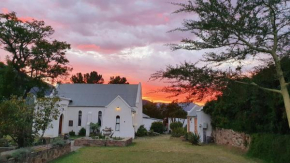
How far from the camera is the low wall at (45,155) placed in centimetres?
1050

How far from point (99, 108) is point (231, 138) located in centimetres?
2090

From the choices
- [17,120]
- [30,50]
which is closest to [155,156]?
[17,120]

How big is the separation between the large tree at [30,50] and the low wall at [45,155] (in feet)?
32.5

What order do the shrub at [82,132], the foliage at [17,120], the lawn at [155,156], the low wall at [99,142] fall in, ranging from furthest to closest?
the shrub at [82,132] < the low wall at [99,142] < the lawn at [155,156] < the foliage at [17,120]

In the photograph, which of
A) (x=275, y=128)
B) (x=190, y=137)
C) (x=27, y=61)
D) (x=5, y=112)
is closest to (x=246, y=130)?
(x=275, y=128)

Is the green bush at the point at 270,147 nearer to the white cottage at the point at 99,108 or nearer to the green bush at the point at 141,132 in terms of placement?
the white cottage at the point at 99,108

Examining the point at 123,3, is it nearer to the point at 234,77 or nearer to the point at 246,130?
the point at 234,77

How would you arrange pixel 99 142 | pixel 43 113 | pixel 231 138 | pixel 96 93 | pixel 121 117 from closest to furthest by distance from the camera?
1. pixel 43 113
2. pixel 231 138
3. pixel 99 142
4. pixel 121 117
5. pixel 96 93

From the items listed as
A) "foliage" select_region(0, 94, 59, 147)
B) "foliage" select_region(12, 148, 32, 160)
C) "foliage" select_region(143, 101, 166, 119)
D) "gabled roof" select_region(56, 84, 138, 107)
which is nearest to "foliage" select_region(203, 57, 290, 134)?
"foliage" select_region(12, 148, 32, 160)

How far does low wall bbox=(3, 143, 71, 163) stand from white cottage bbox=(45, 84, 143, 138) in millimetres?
15705

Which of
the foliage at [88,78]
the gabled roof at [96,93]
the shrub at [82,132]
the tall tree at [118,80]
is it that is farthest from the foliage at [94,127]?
the foliage at [88,78]

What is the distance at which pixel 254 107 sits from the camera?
48.8ft

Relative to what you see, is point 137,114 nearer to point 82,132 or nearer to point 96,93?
point 96,93

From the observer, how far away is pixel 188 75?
330 inches
